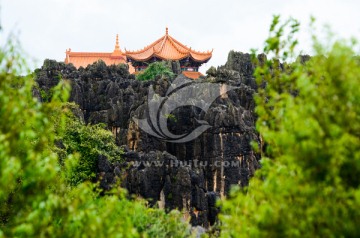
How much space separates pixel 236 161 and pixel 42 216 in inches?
772

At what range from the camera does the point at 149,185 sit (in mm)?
20016

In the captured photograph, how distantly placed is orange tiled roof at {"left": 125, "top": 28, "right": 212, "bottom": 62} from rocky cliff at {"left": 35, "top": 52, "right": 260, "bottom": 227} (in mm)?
11363

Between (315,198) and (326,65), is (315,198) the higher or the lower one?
the lower one

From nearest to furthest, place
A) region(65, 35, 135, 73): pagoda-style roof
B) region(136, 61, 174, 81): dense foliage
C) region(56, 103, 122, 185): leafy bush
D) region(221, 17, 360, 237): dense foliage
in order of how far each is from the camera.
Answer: region(221, 17, 360, 237): dense foliage < region(56, 103, 122, 185): leafy bush < region(136, 61, 174, 81): dense foliage < region(65, 35, 135, 73): pagoda-style roof

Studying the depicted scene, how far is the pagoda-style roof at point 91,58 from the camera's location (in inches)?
2278

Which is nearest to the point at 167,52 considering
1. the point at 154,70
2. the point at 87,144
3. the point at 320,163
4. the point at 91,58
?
the point at 154,70

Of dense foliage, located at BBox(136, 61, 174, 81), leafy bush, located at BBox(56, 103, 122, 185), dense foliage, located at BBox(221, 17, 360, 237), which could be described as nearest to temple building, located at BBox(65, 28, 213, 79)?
dense foliage, located at BBox(136, 61, 174, 81)

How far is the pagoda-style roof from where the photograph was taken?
2278 inches

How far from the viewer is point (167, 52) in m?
53.8

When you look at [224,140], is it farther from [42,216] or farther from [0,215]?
[42,216]

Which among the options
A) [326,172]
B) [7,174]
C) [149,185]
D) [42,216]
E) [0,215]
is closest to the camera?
[7,174]

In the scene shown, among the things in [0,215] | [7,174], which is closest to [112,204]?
[7,174]

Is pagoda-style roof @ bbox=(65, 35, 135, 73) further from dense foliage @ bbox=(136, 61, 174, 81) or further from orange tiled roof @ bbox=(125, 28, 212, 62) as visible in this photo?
dense foliage @ bbox=(136, 61, 174, 81)

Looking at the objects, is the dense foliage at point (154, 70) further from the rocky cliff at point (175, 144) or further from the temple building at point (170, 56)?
the rocky cliff at point (175, 144)
